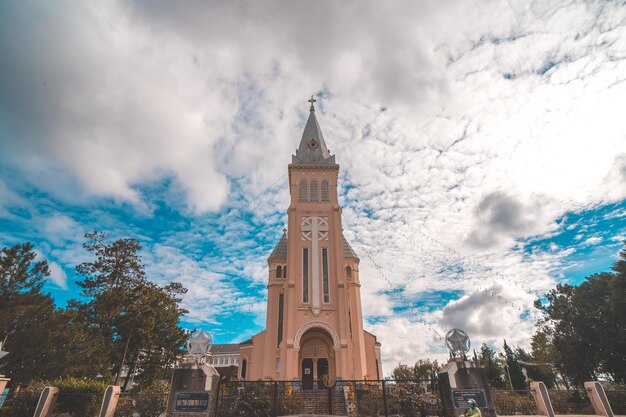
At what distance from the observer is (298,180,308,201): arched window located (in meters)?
32.0

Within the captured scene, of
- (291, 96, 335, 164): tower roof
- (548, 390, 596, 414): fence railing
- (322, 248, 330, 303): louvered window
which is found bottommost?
(548, 390, 596, 414): fence railing

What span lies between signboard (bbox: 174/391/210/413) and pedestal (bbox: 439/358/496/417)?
6942 millimetres

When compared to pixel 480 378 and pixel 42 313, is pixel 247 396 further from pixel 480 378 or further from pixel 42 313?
pixel 42 313

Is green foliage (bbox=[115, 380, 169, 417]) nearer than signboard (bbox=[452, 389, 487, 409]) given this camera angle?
No

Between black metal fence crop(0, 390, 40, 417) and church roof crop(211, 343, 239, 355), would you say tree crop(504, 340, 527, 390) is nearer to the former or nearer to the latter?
black metal fence crop(0, 390, 40, 417)

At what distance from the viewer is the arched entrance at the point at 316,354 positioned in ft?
87.9

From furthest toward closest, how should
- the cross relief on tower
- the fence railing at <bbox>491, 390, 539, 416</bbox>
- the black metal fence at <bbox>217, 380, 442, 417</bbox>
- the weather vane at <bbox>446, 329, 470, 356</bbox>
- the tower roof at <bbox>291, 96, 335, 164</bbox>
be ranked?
the tower roof at <bbox>291, 96, 335, 164</bbox> < the cross relief on tower < the fence railing at <bbox>491, 390, 539, 416</bbox> < the black metal fence at <bbox>217, 380, 442, 417</bbox> < the weather vane at <bbox>446, 329, 470, 356</bbox>

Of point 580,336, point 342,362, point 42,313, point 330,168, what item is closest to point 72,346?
point 42,313

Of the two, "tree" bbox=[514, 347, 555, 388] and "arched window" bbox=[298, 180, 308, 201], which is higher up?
"arched window" bbox=[298, 180, 308, 201]

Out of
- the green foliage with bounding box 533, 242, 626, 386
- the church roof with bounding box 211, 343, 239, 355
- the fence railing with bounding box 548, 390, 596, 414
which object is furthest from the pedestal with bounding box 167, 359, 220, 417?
the church roof with bounding box 211, 343, 239, 355

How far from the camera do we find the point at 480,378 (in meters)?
9.47

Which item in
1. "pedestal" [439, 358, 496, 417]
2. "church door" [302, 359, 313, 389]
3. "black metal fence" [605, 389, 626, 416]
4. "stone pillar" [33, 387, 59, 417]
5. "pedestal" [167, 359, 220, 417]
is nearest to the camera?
"pedestal" [439, 358, 496, 417]

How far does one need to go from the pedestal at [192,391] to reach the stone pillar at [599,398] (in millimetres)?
14797

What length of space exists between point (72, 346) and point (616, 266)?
114 feet
